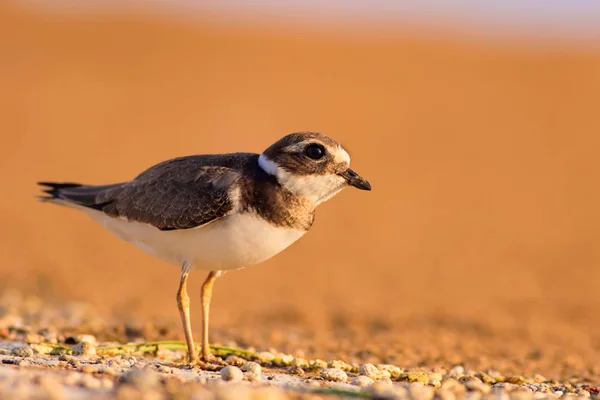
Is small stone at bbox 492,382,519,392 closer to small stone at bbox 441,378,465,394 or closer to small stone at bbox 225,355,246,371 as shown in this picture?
small stone at bbox 441,378,465,394

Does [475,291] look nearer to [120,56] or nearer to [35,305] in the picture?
[35,305]

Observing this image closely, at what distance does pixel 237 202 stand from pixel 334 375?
4.93 feet

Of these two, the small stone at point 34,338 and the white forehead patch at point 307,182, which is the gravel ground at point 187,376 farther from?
the white forehead patch at point 307,182

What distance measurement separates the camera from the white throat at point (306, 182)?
6512 millimetres

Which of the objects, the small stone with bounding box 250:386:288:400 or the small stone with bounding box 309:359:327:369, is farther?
the small stone with bounding box 309:359:327:369

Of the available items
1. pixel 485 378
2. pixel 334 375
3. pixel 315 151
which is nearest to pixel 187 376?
pixel 334 375

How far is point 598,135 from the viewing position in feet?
98.0

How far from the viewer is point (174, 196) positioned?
271 inches

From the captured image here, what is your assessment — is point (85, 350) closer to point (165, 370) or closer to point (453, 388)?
point (165, 370)

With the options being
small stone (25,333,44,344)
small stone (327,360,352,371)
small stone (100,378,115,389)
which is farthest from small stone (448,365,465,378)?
small stone (25,333,44,344)

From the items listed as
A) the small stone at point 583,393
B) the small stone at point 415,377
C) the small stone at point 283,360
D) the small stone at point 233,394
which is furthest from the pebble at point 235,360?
the small stone at point 583,393

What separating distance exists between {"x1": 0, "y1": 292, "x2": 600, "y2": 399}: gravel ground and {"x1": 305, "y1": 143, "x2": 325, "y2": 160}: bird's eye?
1664 millimetres

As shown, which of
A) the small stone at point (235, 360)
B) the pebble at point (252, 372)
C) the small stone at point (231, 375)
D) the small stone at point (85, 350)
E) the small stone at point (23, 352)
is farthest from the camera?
the small stone at point (235, 360)

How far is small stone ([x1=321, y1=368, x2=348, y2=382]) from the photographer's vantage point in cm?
609
